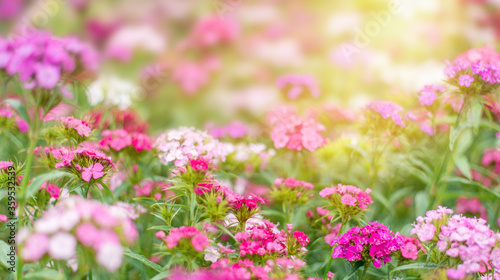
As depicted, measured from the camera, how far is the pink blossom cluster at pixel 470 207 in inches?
114

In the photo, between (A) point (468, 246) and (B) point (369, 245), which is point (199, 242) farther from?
(A) point (468, 246)

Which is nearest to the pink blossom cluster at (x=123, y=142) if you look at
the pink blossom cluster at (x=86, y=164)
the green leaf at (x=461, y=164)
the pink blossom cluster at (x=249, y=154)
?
the pink blossom cluster at (x=86, y=164)

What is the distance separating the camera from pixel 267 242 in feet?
5.26

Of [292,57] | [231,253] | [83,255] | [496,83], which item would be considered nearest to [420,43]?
[292,57]

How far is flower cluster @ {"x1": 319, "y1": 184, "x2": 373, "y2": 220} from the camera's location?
1.74m

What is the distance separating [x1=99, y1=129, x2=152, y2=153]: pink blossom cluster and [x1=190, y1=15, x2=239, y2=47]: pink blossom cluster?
8.50 ft

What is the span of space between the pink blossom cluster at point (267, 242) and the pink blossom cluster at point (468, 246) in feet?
1.85

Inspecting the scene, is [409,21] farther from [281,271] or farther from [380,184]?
[281,271]

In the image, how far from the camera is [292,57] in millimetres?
4957

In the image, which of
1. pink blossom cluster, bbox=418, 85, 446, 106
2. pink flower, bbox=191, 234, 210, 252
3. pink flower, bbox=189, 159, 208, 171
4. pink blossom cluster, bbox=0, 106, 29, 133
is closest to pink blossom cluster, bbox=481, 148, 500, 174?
pink blossom cluster, bbox=418, 85, 446, 106

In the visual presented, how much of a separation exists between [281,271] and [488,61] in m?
1.57

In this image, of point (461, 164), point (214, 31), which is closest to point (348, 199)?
point (461, 164)

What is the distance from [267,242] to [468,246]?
78 centimetres

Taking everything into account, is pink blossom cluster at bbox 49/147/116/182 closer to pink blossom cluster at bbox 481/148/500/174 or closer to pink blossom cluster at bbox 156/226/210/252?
pink blossom cluster at bbox 156/226/210/252
